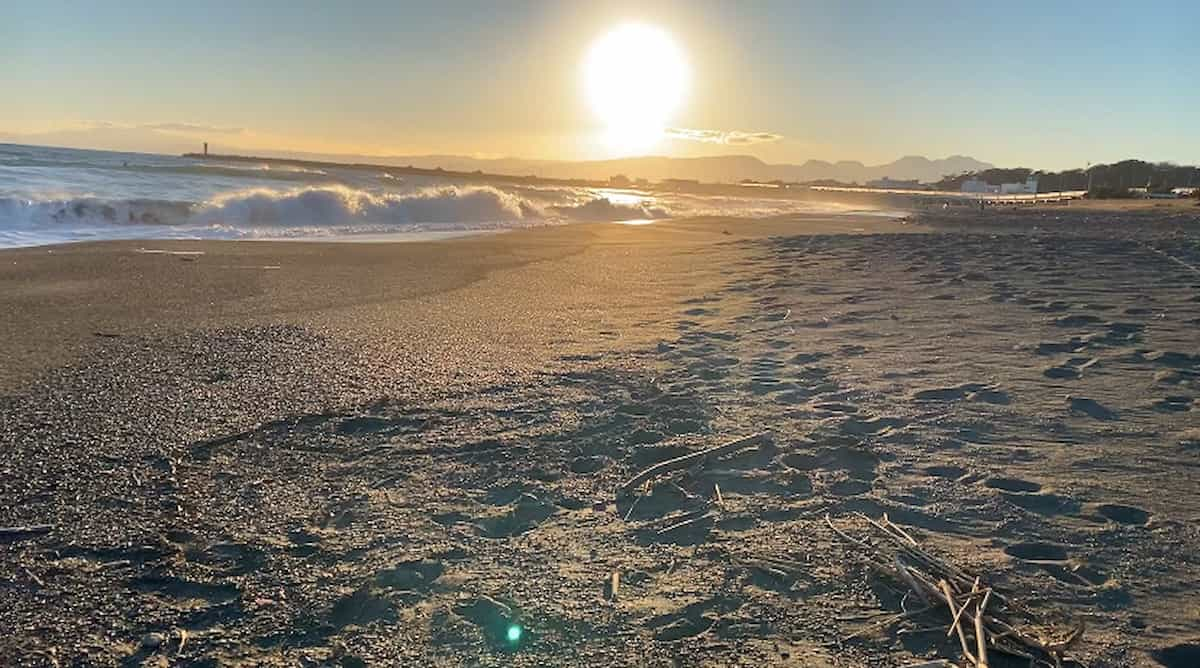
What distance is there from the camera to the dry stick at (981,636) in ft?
6.40

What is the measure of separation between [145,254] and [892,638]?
1167cm

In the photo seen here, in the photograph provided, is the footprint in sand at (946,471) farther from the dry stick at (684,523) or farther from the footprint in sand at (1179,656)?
the footprint in sand at (1179,656)

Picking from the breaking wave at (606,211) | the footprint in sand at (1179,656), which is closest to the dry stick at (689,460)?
the footprint in sand at (1179,656)

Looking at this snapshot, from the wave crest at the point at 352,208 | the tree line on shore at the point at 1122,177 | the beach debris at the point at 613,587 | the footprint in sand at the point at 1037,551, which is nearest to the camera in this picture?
the beach debris at the point at 613,587

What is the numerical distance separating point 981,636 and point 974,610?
18cm

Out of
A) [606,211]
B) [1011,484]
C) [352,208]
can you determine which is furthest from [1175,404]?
[606,211]

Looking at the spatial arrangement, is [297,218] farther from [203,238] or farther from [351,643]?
[351,643]

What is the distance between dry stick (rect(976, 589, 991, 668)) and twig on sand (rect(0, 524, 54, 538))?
279 centimetres

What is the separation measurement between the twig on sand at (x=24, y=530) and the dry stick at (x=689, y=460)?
75.7 inches

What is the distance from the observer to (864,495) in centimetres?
306

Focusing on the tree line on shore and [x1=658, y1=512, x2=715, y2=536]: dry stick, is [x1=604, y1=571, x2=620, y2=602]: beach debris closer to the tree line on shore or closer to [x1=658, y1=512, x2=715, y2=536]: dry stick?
[x1=658, y1=512, x2=715, y2=536]: dry stick

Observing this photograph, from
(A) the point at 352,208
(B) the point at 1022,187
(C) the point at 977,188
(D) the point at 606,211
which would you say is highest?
(B) the point at 1022,187

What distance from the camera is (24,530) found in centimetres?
273

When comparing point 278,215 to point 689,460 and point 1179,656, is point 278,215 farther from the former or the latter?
point 1179,656
